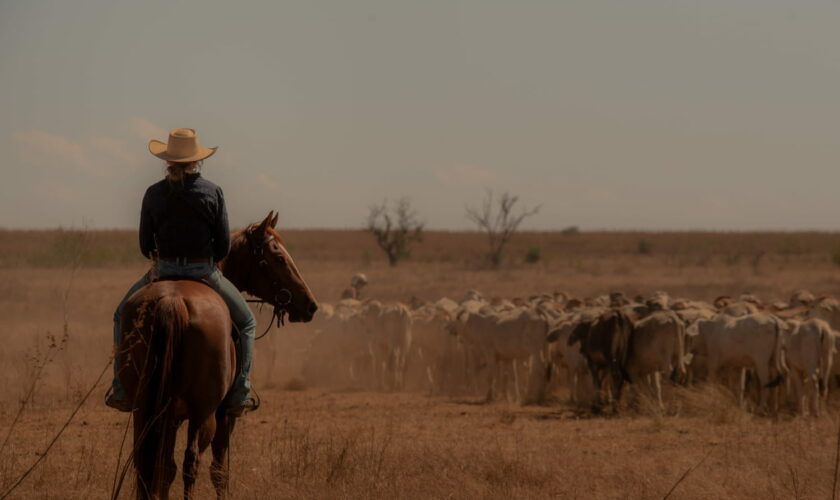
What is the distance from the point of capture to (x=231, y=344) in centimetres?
777

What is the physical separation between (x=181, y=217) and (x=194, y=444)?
1.53 m

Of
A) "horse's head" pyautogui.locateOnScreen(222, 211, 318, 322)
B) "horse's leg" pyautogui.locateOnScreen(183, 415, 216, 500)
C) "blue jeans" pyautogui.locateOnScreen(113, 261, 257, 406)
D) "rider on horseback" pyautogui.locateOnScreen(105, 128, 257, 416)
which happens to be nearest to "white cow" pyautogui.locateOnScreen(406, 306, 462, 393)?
"horse's head" pyautogui.locateOnScreen(222, 211, 318, 322)

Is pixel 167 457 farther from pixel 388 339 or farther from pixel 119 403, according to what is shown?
pixel 388 339

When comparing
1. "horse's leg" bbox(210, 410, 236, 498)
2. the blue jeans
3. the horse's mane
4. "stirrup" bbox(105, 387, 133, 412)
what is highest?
the horse's mane

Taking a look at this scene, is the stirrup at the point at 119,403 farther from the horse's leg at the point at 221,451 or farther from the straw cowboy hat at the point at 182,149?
the straw cowboy hat at the point at 182,149

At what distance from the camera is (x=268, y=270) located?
876 cm

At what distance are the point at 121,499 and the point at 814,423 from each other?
373 inches

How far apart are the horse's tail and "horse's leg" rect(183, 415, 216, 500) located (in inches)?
17.9

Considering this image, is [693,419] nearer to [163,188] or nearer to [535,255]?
[163,188]

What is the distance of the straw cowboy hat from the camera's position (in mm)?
7914

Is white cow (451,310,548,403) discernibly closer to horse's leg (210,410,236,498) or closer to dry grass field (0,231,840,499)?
dry grass field (0,231,840,499)

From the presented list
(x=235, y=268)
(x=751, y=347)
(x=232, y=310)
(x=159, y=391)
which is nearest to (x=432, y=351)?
(x=751, y=347)

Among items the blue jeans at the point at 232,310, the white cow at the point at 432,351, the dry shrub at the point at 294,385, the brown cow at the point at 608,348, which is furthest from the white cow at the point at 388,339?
the blue jeans at the point at 232,310

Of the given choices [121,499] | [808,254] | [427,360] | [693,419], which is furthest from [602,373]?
[808,254]
